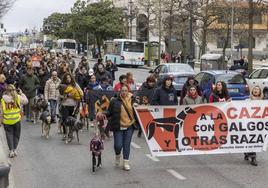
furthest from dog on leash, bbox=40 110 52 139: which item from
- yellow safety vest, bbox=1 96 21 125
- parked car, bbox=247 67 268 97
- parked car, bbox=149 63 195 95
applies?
parked car, bbox=247 67 268 97

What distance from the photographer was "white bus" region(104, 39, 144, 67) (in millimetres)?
58469

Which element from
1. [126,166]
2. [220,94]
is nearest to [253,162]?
[220,94]

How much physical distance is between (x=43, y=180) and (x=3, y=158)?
4997 millimetres

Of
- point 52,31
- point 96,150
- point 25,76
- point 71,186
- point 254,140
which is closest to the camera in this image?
point 71,186

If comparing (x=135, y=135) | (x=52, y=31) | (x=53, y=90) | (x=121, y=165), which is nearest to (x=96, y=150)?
(x=121, y=165)

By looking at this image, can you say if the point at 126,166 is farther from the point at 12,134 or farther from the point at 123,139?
the point at 12,134

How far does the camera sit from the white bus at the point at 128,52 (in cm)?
5847

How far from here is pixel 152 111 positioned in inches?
451

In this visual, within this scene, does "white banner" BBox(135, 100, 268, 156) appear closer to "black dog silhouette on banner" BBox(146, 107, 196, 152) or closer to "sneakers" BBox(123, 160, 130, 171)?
"black dog silhouette on banner" BBox(146, 107, 196, 152)

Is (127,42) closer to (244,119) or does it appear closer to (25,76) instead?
(25,76)

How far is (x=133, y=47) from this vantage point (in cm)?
5909

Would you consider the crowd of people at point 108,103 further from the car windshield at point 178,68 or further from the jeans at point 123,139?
the car windshield at point 178,68

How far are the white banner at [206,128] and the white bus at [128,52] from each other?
46440mm

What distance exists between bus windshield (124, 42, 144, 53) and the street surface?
44.8 m
